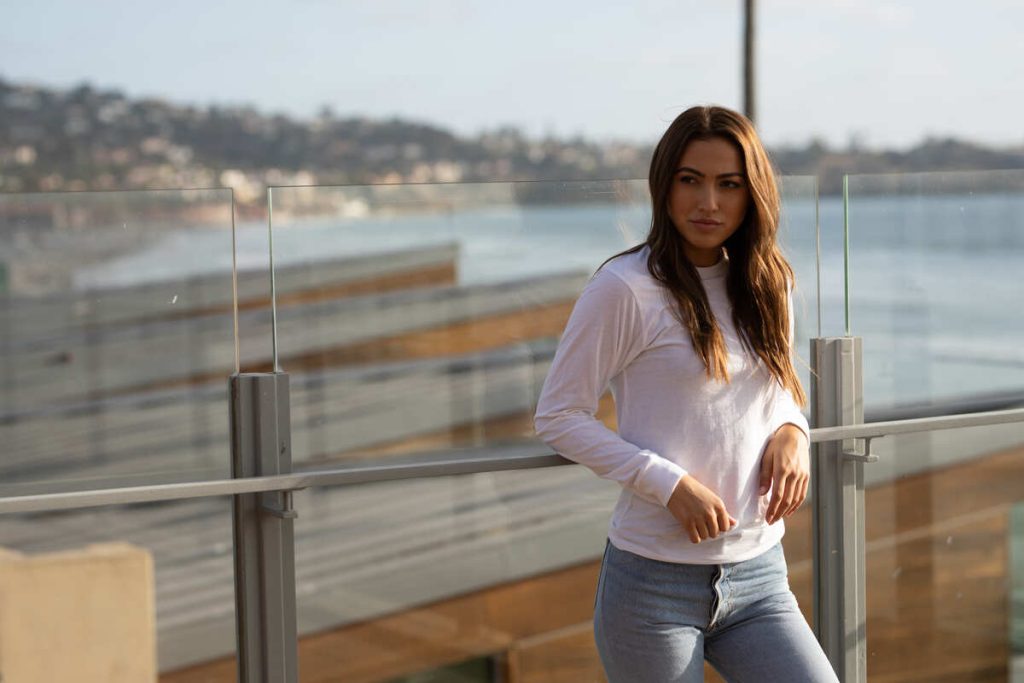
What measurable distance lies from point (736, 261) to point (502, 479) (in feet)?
4.61

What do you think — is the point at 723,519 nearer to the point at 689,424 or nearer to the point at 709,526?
the point at 709,526

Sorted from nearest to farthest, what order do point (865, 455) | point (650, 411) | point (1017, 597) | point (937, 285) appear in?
point (650, 411) < point (865, 455) < point (1017, 597) < point (937, 285)

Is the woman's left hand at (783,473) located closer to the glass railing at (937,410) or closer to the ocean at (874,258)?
the ocean at (874,258)

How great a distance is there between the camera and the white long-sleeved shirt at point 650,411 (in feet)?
7.21

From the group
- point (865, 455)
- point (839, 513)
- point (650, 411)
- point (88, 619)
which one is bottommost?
point (88, 619)

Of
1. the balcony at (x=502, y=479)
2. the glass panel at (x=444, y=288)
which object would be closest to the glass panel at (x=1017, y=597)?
the balcony at (x=502, y=479)

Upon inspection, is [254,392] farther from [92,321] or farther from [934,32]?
[934,32]

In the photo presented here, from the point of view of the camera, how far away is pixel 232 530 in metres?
2.56

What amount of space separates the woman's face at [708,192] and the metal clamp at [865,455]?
1.03m

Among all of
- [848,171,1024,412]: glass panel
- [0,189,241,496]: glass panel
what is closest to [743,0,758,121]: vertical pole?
[0,189,241,496]: glass panel

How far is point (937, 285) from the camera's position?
421 cm

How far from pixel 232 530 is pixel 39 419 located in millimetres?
8427

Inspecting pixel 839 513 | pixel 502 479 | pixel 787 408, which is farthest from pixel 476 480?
pixel 787 408

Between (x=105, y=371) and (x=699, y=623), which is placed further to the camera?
(x=105, y=371)
